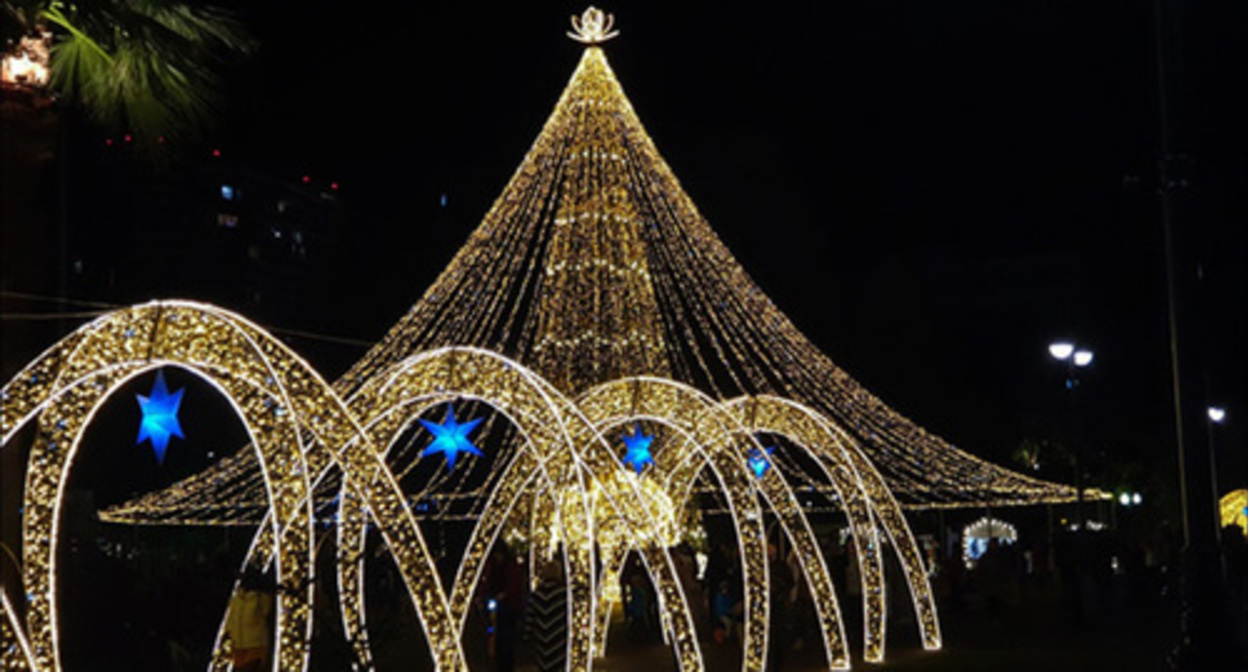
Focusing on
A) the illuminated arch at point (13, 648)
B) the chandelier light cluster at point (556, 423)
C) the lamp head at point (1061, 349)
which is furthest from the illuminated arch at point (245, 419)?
the lamp head at point (1061, 349)

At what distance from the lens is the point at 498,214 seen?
72.3 feet

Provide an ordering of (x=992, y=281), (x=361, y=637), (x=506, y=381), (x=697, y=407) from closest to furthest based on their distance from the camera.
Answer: (x=361, y=637), (x=506, y=381), (x=697, y=407), (x=992, y=281)

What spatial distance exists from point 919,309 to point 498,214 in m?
24.9

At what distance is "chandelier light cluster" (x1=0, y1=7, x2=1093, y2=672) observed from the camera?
37.6 ft

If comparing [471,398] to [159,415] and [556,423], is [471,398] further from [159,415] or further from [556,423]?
[159,415]

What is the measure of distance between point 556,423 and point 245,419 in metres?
3.78

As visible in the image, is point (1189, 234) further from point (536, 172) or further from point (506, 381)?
point (536, 172)

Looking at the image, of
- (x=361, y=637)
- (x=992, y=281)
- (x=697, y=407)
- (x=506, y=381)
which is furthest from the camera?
(x=992, y=281)

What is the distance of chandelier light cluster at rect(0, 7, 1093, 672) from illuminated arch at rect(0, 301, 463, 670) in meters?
0.02

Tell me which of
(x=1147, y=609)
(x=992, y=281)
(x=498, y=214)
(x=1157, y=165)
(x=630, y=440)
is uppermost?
(x=992, y=281)

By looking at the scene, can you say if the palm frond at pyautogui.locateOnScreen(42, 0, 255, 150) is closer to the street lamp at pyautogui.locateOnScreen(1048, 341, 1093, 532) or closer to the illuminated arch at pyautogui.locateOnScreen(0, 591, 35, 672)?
the illuminated arch at pyautogui.locateOnScreen(0, 591, 35, 672)

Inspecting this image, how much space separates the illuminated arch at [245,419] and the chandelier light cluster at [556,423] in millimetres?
20

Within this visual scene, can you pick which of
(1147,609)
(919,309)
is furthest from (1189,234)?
(919,309)

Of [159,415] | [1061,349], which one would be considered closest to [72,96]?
[159,415]
